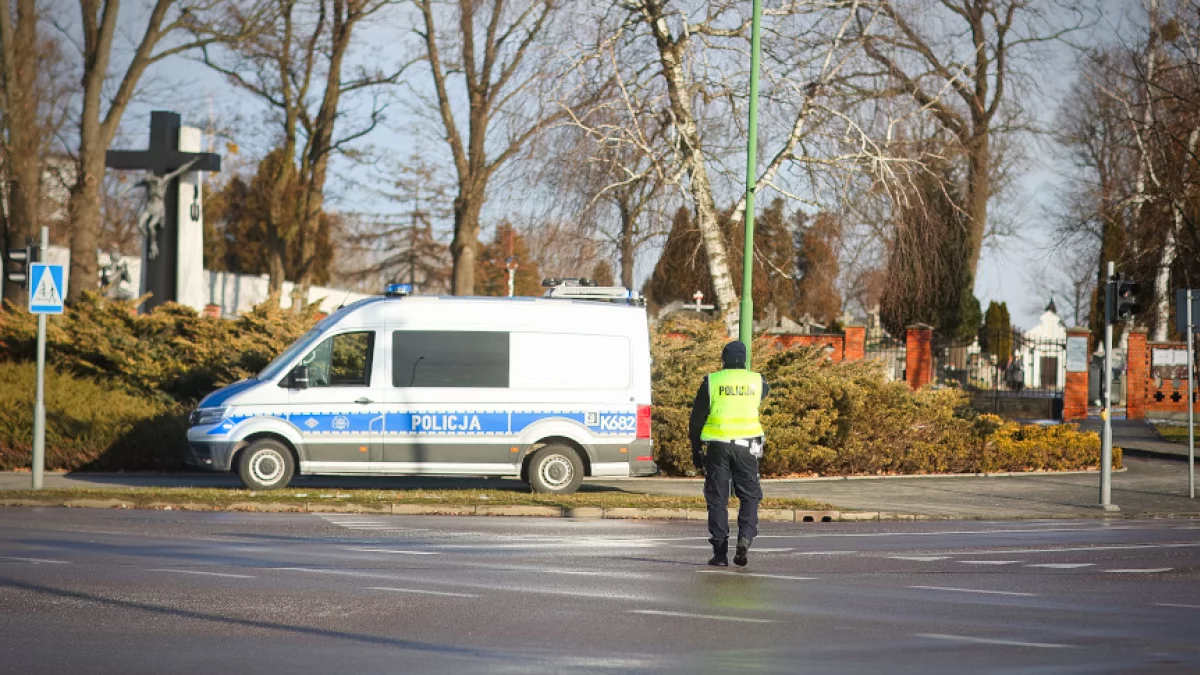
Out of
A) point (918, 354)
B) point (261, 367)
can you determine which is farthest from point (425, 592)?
point (918, 354)

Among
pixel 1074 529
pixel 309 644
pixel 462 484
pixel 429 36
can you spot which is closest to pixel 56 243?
pixel 429 36

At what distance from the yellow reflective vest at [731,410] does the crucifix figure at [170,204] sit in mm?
21873

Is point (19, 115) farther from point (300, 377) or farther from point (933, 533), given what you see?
point (933, 533)

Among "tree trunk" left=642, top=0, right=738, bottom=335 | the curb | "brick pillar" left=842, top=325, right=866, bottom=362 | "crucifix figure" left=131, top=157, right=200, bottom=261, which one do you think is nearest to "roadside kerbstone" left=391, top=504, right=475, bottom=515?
the curb

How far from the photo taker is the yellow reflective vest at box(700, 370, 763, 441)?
12000 millimetres

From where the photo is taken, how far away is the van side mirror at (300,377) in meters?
18.1

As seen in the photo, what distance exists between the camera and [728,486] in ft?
39.3

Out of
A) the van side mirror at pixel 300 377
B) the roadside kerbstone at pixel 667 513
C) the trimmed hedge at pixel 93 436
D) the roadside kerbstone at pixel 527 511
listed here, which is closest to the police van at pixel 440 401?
the van side mirror at pixel 300 377

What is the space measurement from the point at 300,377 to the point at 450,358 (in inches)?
70.8

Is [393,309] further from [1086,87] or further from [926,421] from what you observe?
[1086,87]

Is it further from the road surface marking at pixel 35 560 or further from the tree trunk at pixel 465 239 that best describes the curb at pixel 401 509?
the tree trunk at pixel 465 239

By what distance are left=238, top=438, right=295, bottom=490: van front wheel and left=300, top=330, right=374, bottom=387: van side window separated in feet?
2.93

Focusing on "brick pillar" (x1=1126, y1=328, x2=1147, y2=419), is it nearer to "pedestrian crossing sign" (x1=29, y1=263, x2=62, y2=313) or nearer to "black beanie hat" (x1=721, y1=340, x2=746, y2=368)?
"pedestrian crossing sign" (x1=29, y1=263, x2=62, y2=313)

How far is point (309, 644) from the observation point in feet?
26.9
